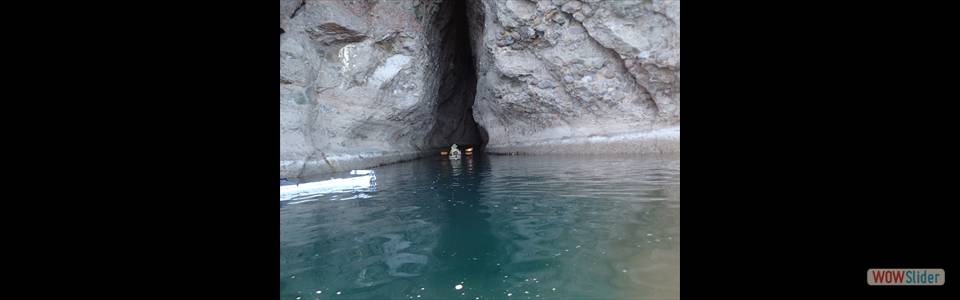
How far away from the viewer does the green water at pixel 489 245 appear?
3006 mm

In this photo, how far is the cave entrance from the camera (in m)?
21.1

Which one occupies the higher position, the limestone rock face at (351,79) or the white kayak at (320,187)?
the limestone rock face at (351,79)

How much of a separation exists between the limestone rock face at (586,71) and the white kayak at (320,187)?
1066 centimetres

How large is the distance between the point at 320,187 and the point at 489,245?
19.1 ft

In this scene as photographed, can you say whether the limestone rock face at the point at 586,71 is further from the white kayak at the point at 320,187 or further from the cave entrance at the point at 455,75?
the white kayak at the point at 320,187

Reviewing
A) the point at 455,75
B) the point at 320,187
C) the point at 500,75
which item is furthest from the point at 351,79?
A: the point at 455,75

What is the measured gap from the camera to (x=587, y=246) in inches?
150

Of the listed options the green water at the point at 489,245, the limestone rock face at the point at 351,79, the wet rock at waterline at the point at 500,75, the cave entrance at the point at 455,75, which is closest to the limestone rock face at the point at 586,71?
the wet rock at waterline at the point at 500,75

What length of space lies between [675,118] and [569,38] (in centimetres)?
515

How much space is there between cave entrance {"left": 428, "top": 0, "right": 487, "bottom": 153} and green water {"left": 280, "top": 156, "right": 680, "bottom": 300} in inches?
595

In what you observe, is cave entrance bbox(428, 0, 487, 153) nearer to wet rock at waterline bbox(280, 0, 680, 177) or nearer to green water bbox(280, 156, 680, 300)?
wet rock at waterline bbox(280, 0, 680, 177)
